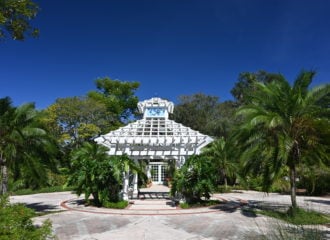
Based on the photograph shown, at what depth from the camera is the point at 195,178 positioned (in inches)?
607

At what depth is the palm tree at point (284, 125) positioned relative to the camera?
1160 cm

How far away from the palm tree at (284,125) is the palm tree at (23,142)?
9010 millimetres

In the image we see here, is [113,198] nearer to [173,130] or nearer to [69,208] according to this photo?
[69,208]

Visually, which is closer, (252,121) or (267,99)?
(252,121)

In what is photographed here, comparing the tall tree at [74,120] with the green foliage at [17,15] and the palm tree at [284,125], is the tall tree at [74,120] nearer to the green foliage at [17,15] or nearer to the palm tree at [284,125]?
the palm tree at [284,125]

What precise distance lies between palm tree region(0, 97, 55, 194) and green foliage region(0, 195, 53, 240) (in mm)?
8397

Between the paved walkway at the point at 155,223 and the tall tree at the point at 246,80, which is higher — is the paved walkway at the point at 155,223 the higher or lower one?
the lower one

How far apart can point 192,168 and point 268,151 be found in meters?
4.73

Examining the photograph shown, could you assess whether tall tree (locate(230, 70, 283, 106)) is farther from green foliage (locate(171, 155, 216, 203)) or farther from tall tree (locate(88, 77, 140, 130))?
green foliage (locate(171, 155, 216, 203))

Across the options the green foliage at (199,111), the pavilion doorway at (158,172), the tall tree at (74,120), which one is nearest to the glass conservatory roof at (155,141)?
the tall tree at (74,120)

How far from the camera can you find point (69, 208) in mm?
15055

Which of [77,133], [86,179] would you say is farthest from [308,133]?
[77,133]

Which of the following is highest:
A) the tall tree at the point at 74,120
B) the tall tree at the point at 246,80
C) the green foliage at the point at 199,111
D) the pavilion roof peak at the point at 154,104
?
the tall tree at the point at 246,80

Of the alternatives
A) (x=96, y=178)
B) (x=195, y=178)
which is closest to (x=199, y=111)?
(x=195, y=178)
